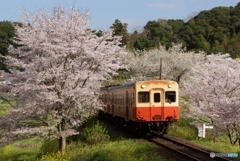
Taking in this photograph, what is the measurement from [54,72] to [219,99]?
11.2 meters

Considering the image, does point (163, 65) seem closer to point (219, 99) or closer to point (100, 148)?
point (219, 99)

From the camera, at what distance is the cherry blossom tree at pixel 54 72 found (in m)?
14.2

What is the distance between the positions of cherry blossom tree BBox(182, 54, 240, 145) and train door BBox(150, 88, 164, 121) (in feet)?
15.7

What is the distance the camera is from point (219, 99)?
22.2m

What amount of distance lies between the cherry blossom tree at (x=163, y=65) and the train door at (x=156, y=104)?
71.2 feet

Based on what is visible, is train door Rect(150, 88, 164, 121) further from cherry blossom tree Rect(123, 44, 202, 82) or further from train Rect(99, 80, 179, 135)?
cherry blossom tree Rect(123, 44, 202, 82)

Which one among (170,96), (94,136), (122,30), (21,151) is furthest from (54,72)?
(122,30)

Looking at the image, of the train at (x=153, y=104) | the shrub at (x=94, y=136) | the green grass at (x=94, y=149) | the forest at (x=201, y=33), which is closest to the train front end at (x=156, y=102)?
the train at (x=153, y=104)

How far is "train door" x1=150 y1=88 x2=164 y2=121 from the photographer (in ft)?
57.4

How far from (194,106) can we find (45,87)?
13.3m

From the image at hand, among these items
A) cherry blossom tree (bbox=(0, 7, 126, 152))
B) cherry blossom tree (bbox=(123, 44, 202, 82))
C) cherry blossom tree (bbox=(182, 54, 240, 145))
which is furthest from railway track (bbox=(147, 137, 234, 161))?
cherry blossom tree (bbox=(123, 44, 202, 82))

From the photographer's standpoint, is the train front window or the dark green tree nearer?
the train front window

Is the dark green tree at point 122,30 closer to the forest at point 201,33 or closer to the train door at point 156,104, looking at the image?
the forest at point 201,33

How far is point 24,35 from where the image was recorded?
14.8m
